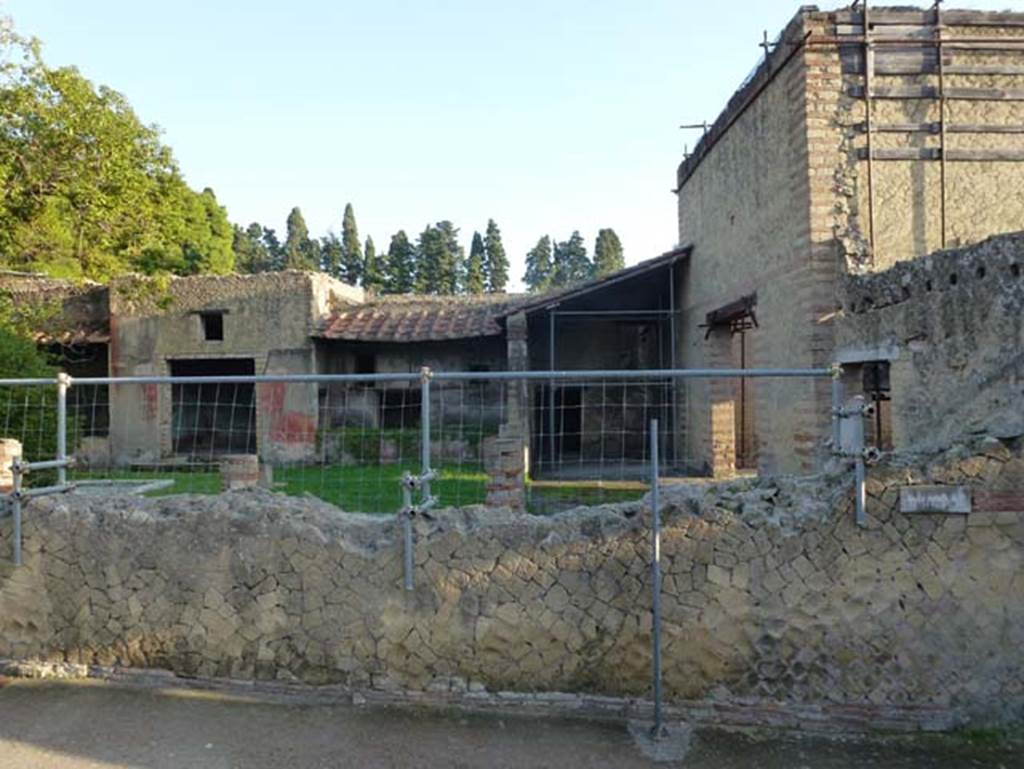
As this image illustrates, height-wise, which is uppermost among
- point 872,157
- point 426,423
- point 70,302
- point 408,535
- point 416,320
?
point 872,157

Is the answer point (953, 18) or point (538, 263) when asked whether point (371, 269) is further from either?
point (953, 18)

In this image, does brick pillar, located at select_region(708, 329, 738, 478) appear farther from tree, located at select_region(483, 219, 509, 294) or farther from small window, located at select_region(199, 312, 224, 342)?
tree, located at select_region(483, 219, 509, 294)

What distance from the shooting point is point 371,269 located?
58.5m

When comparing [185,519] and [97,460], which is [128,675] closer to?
[185,519]

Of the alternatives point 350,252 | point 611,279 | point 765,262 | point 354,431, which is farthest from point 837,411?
point 350,252

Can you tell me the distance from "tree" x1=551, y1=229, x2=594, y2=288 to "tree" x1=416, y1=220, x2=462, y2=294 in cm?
1618

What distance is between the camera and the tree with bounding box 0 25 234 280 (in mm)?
14797

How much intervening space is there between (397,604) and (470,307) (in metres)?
15.8

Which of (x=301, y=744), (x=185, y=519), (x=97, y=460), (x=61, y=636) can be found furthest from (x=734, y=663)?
(x=97, y=460)

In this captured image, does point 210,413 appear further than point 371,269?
No

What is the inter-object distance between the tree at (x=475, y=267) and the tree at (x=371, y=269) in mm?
7240

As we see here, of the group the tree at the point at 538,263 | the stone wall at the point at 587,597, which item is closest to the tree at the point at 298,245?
the tree at the point at 538,263

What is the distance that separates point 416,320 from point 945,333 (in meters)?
13.8

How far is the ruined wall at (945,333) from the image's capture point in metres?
5.93
